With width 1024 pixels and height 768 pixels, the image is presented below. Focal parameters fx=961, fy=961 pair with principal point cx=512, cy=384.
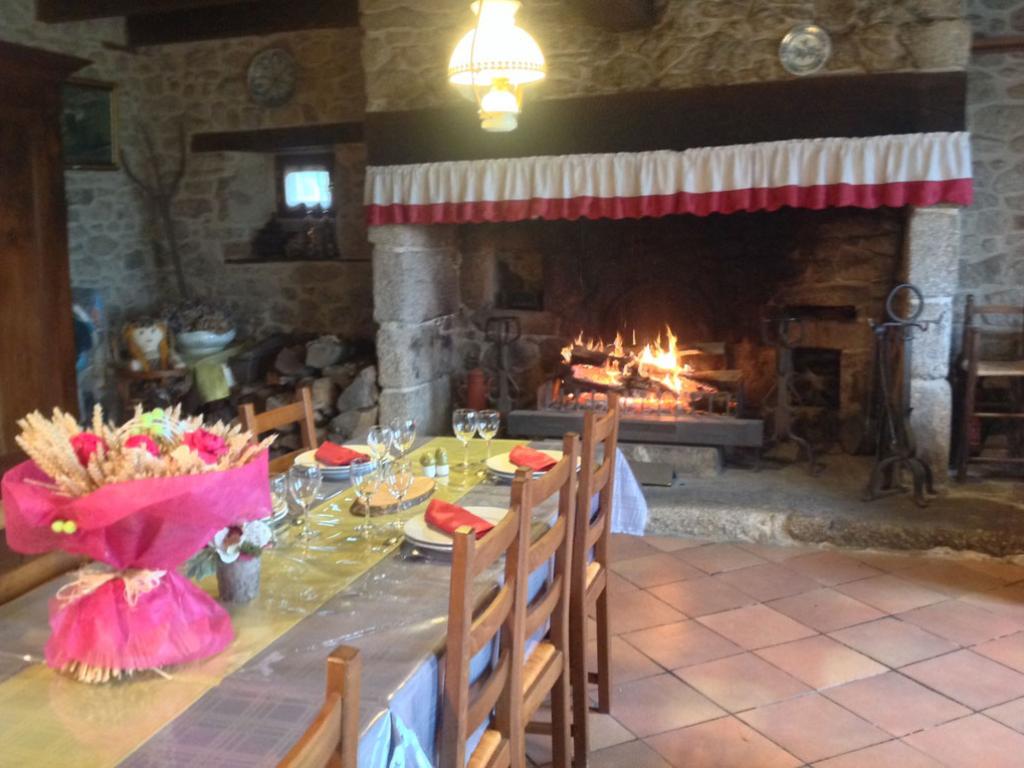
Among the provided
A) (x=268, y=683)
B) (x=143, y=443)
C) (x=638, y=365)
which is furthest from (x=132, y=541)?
Result: (x=638, y=365)

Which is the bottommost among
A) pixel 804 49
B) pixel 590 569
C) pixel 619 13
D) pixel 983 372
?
pixel 590 569

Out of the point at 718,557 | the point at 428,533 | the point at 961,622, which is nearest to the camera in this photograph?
the point at 428,533

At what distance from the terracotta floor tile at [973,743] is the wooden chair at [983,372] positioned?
6.33 ft

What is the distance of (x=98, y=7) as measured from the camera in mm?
5195

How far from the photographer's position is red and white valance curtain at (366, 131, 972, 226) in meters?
4.09

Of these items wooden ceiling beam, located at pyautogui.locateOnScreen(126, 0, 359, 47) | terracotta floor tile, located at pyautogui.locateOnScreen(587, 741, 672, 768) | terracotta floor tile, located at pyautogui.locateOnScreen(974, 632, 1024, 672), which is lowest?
terracotta floor tile, located at pyautogui.locateOnScreen(587, 741, 672, 768)

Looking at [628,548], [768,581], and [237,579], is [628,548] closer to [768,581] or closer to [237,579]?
[768,581]

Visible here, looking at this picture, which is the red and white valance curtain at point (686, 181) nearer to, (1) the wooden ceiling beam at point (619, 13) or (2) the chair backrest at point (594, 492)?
(1) the wooden ceiling beam at point (619, 13)

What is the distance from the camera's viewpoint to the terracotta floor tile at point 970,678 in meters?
2.91

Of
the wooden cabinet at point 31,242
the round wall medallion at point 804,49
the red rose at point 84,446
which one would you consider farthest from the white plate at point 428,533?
the wooden cabinet at point 31,242

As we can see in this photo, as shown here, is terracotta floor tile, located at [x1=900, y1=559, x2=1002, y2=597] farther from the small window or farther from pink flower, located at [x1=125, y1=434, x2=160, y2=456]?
the small window

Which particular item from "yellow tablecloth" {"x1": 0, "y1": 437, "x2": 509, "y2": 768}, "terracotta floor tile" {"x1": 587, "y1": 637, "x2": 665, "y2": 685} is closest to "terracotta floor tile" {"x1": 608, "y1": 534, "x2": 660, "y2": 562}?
"terracotta floor tile" {"x1": 587, "y1": 637, "x2": 665, "y2": 685}

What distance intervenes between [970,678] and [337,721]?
2640 millimetres

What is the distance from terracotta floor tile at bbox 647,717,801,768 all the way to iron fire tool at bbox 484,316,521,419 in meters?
2.59
